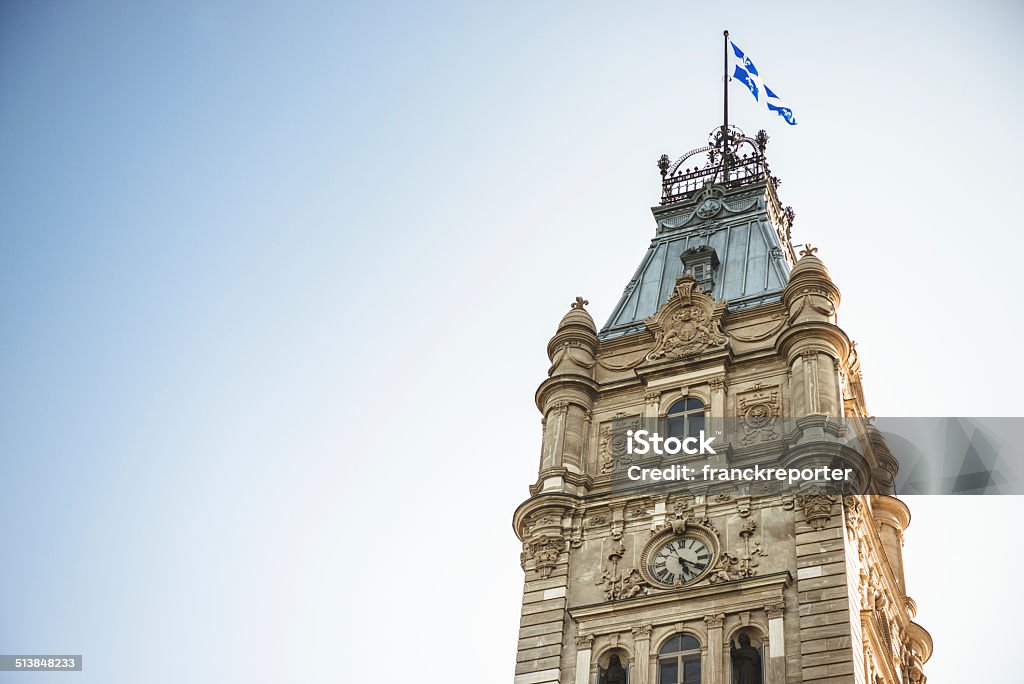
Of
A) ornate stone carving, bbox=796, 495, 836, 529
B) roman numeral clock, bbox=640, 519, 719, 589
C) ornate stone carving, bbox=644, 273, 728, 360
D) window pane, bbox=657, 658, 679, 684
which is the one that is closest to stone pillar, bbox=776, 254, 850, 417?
ornate stone carving, bbox=644, 273, 728, 360

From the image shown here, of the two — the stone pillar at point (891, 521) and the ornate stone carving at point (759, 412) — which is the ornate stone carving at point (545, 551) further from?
the stone pillar at point (891, 521)

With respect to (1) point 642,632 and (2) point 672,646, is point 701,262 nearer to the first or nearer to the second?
(1) point 642,632

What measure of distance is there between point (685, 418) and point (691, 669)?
10588mm

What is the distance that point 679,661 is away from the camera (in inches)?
1683

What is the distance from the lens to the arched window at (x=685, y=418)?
165 ft

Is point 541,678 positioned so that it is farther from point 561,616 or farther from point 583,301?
point 583,301

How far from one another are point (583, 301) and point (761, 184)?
468 inches

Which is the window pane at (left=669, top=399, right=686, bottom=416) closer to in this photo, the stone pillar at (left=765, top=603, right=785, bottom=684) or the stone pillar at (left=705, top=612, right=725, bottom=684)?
the stone pillar at (left=705, top=612, right=725, bottom=684)

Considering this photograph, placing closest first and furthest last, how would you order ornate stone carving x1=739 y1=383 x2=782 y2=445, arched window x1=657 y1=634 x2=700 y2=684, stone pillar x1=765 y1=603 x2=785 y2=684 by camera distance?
stone pillar x1=765 y1=603 x2=785 y2=684 < arched window x1=657 y1=634 x2=700 y2=684 < ornate stone carving x1=739 y1=383 x2=782 y2=445

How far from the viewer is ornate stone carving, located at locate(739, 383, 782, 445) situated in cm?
4862

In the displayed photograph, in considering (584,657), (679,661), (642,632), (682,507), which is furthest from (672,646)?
(682,507)

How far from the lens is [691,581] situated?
44.5m

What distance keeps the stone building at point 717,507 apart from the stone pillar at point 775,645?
0.04m

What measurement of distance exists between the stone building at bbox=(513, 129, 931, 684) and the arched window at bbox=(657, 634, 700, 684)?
0.06 metres
